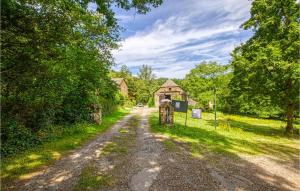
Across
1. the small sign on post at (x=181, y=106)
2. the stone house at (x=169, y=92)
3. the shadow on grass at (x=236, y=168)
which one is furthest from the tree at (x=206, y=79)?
the shadow on grass at (x=236, y=168)

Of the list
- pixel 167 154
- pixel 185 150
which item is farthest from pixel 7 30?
pixel 185 150

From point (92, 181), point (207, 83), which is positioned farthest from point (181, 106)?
point (207, 83)

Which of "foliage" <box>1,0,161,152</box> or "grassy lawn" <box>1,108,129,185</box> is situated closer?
"foliage" <box>1,0,161,152</box>

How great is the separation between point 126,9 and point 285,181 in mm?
7946

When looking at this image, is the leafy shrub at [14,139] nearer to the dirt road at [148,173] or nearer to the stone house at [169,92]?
the dirt road at [148,173]

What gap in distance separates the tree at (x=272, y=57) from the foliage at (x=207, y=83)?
110 ft

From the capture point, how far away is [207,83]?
5619 cm

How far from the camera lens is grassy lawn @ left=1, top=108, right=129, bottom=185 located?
25.0 ft

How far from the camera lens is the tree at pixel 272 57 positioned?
683 inches

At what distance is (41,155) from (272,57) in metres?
16.4

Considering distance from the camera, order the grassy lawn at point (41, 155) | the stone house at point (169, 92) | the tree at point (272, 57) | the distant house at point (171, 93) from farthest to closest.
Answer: the stone house at point (169, 92), the distant house at point (171, 93), the tree at point (272, 57), the grassy lawn at point (41, 155)

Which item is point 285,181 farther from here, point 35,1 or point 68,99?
point 68,99

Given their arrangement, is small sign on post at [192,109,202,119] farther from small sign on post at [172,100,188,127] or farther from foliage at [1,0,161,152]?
foliage at [1,0,161,152]

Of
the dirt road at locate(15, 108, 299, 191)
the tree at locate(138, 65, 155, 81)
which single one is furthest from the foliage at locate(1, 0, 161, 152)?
the tree at locate(138, 65, 155, 81)
